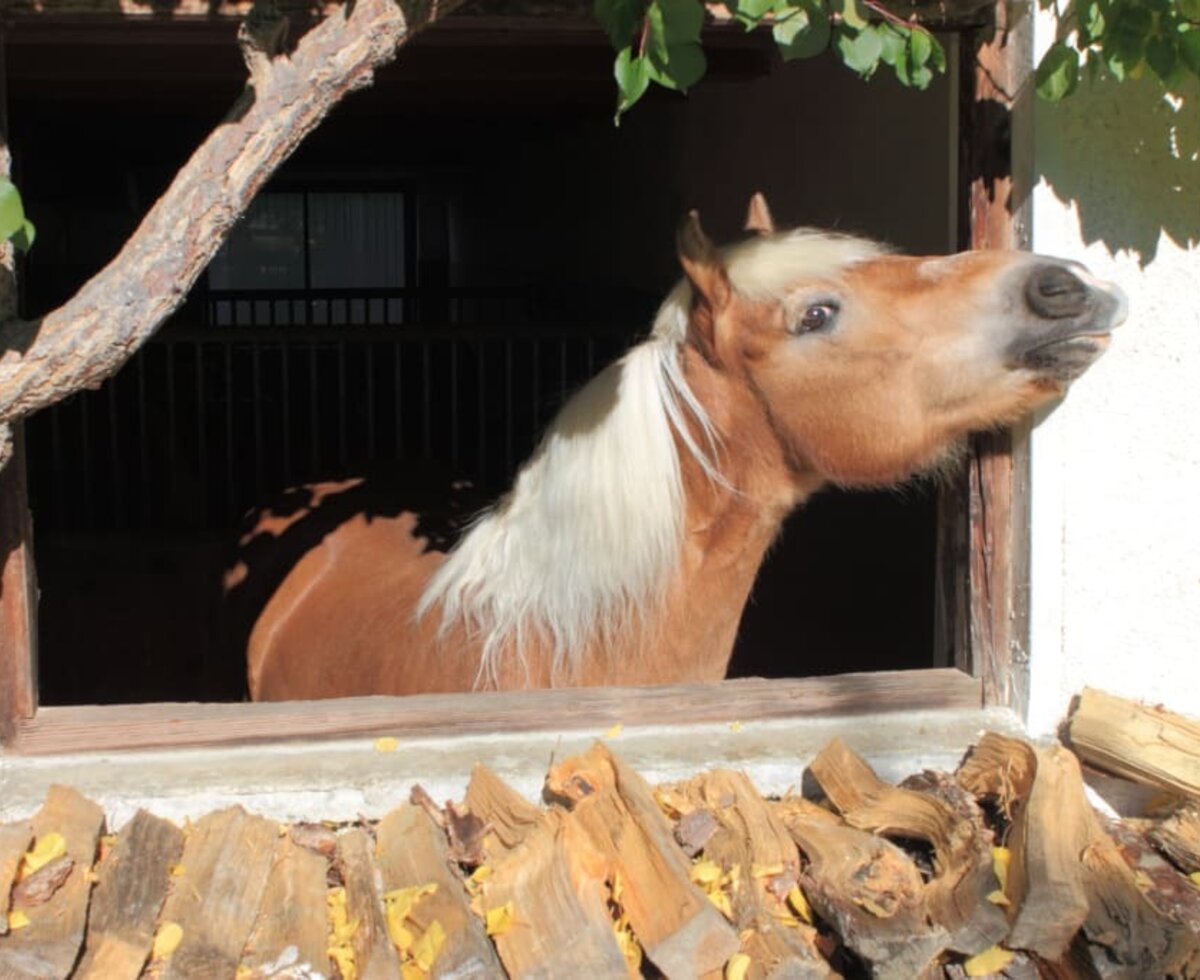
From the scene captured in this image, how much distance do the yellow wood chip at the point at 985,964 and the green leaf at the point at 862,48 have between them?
5.31 ft

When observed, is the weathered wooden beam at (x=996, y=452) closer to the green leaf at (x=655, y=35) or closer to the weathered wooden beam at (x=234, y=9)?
the weathered wooden beam at (x=234, y=9)

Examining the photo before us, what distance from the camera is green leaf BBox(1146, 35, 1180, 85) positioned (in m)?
2.64

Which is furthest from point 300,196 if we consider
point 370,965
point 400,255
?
point 370,965

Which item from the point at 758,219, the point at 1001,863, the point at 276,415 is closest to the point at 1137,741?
the point at 1001,863

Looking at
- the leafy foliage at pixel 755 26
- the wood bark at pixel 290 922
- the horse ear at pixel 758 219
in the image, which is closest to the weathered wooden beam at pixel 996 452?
the leafy foliage at pixel 755 26

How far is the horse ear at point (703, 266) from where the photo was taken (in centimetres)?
310

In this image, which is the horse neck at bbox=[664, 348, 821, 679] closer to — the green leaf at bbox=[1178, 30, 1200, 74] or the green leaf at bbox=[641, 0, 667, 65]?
the green leaf at bbox=[641, 0, 667, 65]

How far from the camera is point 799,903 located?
2477mm

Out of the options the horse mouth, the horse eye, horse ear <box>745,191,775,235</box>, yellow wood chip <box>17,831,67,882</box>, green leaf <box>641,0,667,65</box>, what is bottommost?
yellow wood chip <box>17,831,67,882</box>

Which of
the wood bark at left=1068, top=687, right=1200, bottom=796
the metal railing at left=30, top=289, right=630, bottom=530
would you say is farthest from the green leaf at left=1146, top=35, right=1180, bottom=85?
the metal railing at left=30, top=289, right=630, bottom=530

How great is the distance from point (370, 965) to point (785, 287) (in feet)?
5.55

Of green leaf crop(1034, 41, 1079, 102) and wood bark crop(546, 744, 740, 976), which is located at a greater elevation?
green leaf crop(1034, 41, 1079, 102)

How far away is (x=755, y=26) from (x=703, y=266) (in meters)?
0.66

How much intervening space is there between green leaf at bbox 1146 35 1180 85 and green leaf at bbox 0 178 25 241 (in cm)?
208
